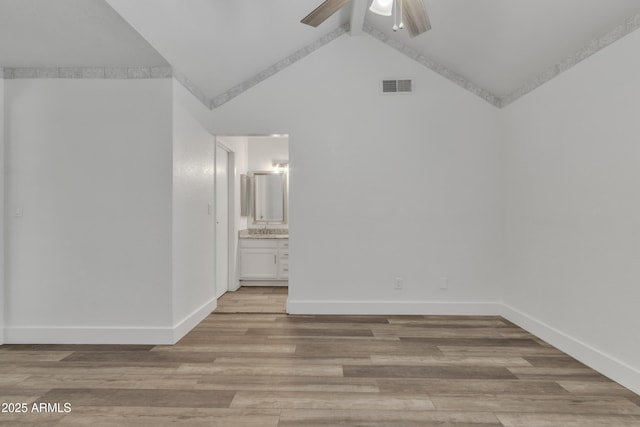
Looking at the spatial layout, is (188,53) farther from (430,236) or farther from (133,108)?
(430,236)

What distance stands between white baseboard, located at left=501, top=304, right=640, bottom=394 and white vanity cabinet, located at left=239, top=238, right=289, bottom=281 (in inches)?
122

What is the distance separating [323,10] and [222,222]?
10.5ft

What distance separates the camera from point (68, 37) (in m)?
2.53

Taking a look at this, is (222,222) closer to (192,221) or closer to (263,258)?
(263,258)

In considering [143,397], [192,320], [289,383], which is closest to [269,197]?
[192,320]

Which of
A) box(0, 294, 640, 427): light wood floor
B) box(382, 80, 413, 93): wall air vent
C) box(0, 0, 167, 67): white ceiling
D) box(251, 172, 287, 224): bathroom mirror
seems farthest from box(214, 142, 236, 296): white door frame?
box(382, 80, 413, 93): wall air vent

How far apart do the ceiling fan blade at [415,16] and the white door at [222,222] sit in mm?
2682

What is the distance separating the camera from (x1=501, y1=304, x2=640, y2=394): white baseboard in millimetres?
2192

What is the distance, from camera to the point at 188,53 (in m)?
2.99

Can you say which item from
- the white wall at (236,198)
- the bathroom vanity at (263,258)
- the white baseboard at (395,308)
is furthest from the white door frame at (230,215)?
the white baseboard at (395,308)

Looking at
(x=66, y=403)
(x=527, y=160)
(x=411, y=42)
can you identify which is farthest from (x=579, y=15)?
(x=66, y=403)

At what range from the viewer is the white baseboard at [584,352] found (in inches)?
86.3

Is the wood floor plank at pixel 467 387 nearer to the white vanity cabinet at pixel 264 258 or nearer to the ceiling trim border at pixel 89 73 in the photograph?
the ceiling trim border at pixel 89 73

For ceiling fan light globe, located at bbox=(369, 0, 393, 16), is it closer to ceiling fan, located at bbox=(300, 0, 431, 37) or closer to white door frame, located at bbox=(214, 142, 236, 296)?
Answer: ceiling fan, located at bbox=(300, 0, 431, 37)
